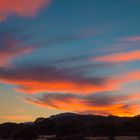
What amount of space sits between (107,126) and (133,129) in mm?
6760

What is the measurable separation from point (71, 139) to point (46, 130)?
46573 millimetres

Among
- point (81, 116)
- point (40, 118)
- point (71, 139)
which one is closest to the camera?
point (71, 139)

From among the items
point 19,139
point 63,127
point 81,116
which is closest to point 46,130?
point 63,127

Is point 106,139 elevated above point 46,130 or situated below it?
below

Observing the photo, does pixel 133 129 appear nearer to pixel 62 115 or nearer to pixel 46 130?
pixel 46 130

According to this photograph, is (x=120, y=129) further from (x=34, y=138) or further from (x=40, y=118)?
(x=40, y=118)

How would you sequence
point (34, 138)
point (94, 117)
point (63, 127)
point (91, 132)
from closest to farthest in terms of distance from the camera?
1. point (34, 138)
2. point (63, 127)
3. point (91, 132)
4. point (94, 117)

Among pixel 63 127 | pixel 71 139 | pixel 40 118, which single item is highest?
pixel 40 118

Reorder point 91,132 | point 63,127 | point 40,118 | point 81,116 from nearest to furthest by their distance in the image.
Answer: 1. point 63,127
2. point 91,132
3. point 40,118
4. point 81,116

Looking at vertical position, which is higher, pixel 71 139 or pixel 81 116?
pixel 81 116

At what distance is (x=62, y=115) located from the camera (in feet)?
619

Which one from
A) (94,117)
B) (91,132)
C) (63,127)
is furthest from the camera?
(94,117)

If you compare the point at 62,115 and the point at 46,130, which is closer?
the point at 46,130

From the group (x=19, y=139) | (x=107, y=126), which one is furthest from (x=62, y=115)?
(x=19, y=139)
